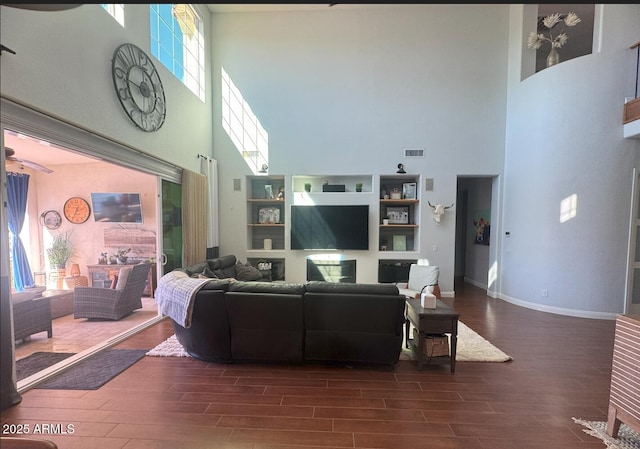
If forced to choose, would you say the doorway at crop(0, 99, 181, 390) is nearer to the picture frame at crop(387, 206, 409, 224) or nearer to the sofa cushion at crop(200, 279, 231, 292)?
the sofa cushion at crop(200, 279, 231, 292)

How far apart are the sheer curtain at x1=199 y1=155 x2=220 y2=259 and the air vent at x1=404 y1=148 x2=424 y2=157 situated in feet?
12.8

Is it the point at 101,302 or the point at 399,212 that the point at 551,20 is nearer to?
the point at 399,212

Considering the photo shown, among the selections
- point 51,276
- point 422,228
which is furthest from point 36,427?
point 422,228

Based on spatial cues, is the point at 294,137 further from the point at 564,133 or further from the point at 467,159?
the point at 564,133

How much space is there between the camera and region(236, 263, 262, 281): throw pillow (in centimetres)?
501

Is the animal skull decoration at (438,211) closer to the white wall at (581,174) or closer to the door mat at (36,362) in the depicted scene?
the white wall at (581,174)

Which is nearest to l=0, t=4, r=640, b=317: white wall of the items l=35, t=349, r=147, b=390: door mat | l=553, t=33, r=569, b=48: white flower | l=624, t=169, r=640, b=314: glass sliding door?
l=624, t=169, r=640, b=314: glass sliding door

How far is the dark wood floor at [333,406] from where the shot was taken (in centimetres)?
194

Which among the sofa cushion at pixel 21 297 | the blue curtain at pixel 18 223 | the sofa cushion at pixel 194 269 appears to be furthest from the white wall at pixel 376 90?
the sofa cushion at pixel 21 297

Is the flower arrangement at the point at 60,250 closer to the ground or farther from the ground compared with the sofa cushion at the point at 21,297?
farther from the ground

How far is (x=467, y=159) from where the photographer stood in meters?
5.57

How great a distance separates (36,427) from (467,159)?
267 inches

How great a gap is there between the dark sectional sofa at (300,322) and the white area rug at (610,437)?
56.1 inches

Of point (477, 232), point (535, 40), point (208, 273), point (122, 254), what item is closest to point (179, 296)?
point (208, 273)
